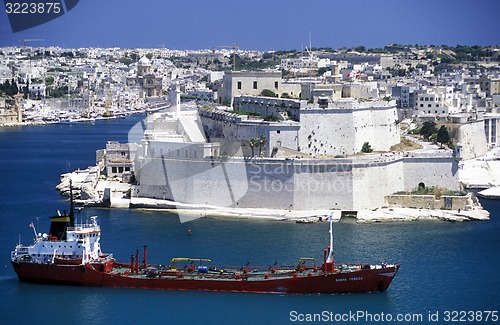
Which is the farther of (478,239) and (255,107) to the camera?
(255,107)

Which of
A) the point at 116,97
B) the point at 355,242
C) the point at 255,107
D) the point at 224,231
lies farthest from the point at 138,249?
the point at 116,97

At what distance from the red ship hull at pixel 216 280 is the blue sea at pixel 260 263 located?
167 millimetres

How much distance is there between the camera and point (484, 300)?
67.1 ft

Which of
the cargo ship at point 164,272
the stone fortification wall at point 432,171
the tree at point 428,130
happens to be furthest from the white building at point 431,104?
the cargo ship at point 164,272

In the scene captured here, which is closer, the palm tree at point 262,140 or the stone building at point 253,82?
the palm tree at point 262,140

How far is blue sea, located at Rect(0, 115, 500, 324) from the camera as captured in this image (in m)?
19.7

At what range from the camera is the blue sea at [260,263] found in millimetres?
19703

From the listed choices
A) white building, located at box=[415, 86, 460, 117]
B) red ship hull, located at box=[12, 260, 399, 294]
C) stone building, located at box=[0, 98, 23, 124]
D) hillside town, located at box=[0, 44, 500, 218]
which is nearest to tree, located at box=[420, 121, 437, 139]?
hillside town, located at box=[0, 44, 500, 218]

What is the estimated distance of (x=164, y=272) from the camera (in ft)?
70.2

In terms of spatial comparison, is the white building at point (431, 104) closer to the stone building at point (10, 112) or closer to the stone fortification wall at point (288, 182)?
the stone fortification wall at point (288, 182)

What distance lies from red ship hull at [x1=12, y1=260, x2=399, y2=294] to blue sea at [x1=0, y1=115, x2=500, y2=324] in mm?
167

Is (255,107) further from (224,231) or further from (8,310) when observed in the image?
(8,310)

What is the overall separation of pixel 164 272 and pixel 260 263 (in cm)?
258

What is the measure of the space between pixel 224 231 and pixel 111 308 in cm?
681
